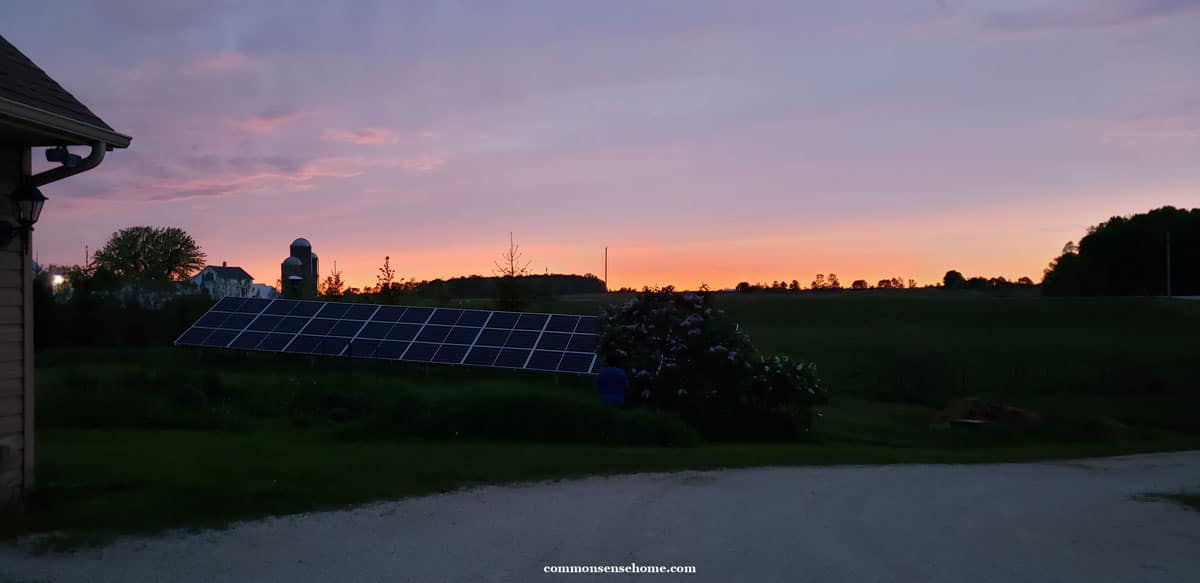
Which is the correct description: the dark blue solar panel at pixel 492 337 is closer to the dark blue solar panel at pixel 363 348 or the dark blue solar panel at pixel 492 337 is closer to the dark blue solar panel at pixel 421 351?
the dark blue solar panel at pixel 421 351

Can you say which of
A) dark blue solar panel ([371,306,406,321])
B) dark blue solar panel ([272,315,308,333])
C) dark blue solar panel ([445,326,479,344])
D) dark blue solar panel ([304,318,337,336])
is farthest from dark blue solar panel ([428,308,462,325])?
dark blue solar panel ([272,315,308,333])

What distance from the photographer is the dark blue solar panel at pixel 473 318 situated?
87.8 ft

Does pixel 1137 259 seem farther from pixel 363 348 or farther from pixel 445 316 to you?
pixel 363 348

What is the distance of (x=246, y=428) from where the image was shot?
50.8ft

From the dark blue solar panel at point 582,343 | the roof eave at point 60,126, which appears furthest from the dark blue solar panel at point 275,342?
the roof eave at point 60,126

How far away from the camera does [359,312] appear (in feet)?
92.2

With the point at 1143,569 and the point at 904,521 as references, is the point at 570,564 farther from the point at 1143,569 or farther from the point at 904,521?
the point at 1143,569

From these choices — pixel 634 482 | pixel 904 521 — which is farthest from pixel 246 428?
pixel 904 521

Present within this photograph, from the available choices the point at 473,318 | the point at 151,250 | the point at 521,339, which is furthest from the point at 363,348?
the point at 151,250

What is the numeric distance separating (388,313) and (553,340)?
5.96 metres

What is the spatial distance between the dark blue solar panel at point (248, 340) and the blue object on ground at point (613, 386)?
12297mm

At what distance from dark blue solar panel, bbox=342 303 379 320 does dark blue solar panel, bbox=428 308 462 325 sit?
198cm

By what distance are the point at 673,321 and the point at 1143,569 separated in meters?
13.1

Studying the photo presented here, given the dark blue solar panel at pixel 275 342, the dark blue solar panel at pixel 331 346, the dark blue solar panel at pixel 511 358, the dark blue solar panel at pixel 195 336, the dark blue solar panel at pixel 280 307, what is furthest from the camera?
the dark blue solar panel at pixel 280 307
